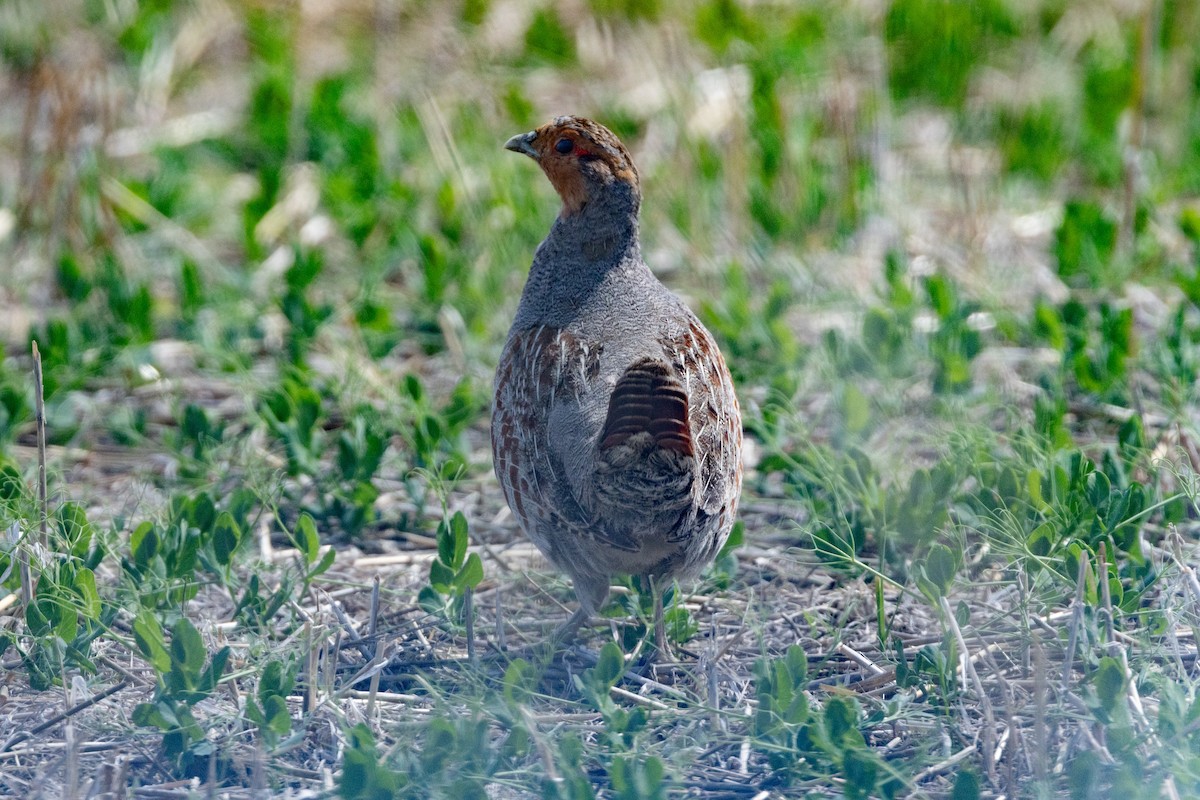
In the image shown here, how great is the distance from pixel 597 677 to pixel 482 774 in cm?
41

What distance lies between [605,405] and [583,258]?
573 millimetres

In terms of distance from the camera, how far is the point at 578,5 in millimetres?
7586

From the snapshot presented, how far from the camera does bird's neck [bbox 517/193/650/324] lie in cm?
339

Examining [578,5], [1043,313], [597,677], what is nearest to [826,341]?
[1043,313]

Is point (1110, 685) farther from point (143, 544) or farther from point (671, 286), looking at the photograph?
point (671, 286)

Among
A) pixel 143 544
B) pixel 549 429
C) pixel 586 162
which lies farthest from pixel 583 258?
pixel 143 544

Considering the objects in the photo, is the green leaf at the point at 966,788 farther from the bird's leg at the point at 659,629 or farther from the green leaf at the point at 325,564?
the green leaf at the point at 325,564

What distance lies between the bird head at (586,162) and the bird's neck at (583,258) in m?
0.03

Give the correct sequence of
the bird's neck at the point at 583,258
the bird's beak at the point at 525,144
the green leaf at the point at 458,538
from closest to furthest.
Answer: the green leaf at the point at 458,538, the bird's neck at the point at 583,258, the bird's beak at the point at 525,144

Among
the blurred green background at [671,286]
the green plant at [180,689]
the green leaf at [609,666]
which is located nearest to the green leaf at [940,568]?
the blurred green background at [671,286]

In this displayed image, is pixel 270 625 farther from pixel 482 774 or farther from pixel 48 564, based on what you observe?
pixel 482 774

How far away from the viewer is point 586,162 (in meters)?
3.45

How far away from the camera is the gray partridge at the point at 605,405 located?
9.18ft

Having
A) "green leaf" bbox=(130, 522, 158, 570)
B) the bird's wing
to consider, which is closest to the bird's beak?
the bird's wing
